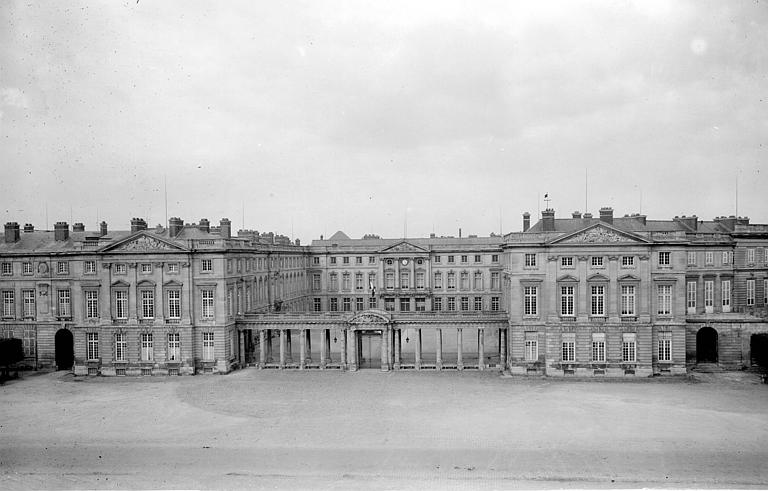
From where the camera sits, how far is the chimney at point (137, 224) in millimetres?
51231

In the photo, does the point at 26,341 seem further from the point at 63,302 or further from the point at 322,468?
the point at 322,468

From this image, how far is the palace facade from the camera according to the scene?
45.1 m

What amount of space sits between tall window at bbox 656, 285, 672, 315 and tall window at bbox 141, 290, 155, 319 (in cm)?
3832

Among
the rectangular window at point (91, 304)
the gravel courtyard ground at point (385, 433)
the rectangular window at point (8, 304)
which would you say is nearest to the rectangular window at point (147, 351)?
the gravel courtyard ground at point (385, 433)

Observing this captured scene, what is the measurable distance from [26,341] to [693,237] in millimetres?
57272

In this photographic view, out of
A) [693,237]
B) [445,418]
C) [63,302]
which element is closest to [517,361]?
[445,418]

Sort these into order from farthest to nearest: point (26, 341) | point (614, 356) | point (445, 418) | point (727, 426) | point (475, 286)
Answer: point (475, 286) < point (26, 341) < point (614, 356) < point (445, 418) < point (727, 426)

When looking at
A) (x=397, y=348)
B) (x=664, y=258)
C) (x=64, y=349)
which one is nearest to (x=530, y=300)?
(x=664, y=258)

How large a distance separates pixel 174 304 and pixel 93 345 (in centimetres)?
740

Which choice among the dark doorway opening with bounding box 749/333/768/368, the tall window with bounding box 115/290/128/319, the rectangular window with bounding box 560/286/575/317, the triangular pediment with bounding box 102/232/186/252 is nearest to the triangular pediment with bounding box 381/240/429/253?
the rectangular window with bounding box 560/286/575/317

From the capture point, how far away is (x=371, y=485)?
24062 millimetres

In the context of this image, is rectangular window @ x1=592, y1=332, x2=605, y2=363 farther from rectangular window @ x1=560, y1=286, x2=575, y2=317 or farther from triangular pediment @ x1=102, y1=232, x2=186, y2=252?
triangular pediment @ x1=102, y1=232, x2=186, y2=252

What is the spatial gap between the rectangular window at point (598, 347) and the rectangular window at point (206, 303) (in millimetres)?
29045

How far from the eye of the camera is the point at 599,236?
1777 inches
